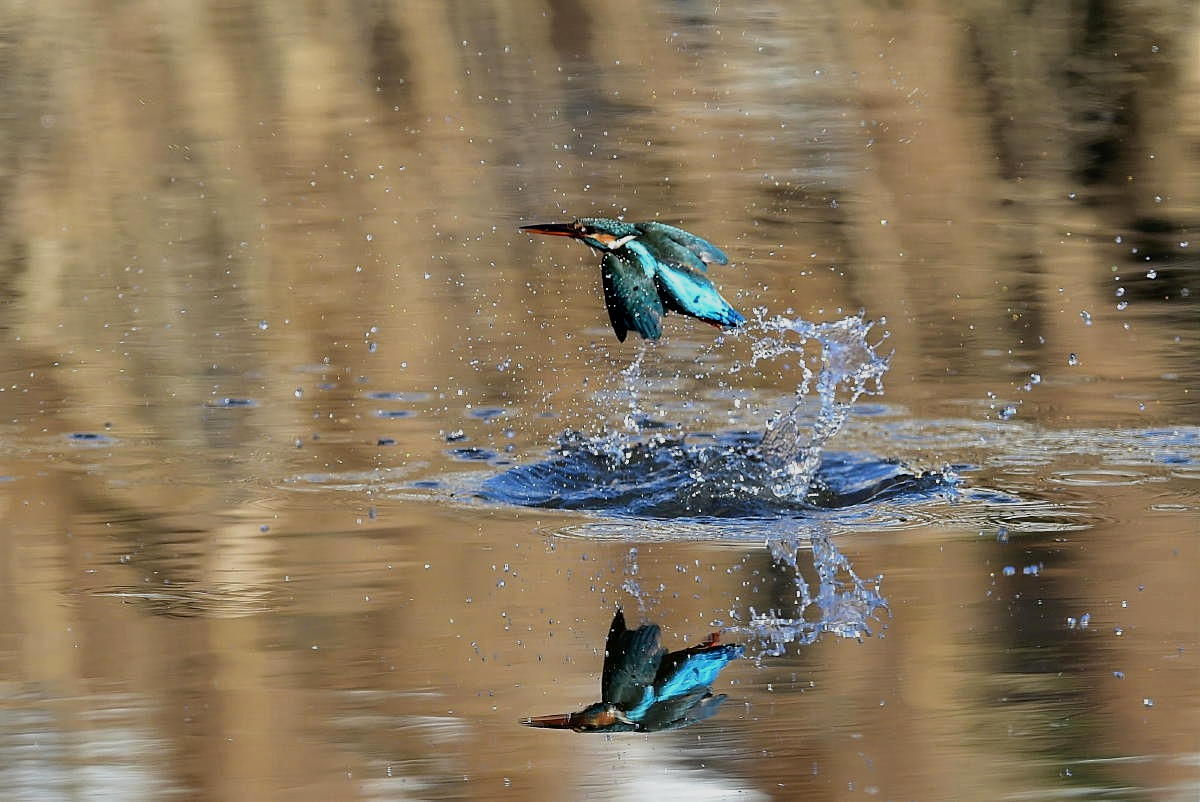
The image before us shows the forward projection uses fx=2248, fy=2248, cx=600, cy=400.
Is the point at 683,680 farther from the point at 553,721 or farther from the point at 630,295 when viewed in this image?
the point at 630,295

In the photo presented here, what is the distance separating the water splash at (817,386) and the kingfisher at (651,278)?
0.96 meters

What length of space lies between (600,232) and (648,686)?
141cm

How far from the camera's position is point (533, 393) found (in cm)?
796

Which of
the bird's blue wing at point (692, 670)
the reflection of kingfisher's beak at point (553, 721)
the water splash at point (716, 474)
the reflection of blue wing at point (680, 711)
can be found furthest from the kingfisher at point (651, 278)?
the reflection of kingfisher's beak at point (553, 721)

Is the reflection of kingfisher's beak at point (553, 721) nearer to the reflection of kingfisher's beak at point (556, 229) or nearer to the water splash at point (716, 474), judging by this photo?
the reflection of kingfisher's beak at point (556, 229)

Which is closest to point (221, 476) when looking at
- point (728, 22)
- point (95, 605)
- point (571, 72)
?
point (95, 605)

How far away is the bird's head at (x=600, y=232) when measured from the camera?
5.55m

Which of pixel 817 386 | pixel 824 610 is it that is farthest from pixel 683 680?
pixel 817 386

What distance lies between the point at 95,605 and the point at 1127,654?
94.4 inches

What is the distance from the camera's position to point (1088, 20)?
18.5 m

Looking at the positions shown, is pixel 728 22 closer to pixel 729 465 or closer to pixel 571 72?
pixel 571 72

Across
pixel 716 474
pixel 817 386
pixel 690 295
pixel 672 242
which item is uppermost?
pixel 672 242

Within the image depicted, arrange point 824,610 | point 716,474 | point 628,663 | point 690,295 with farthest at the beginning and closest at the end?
1. point 716,474
2. point 690,295
3. point 824,610
4. point 628,663

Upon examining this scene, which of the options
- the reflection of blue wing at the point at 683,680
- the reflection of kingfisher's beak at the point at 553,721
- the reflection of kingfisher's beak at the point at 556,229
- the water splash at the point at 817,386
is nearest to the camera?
the reflection of kingfisher's beak at the point at 553,721
